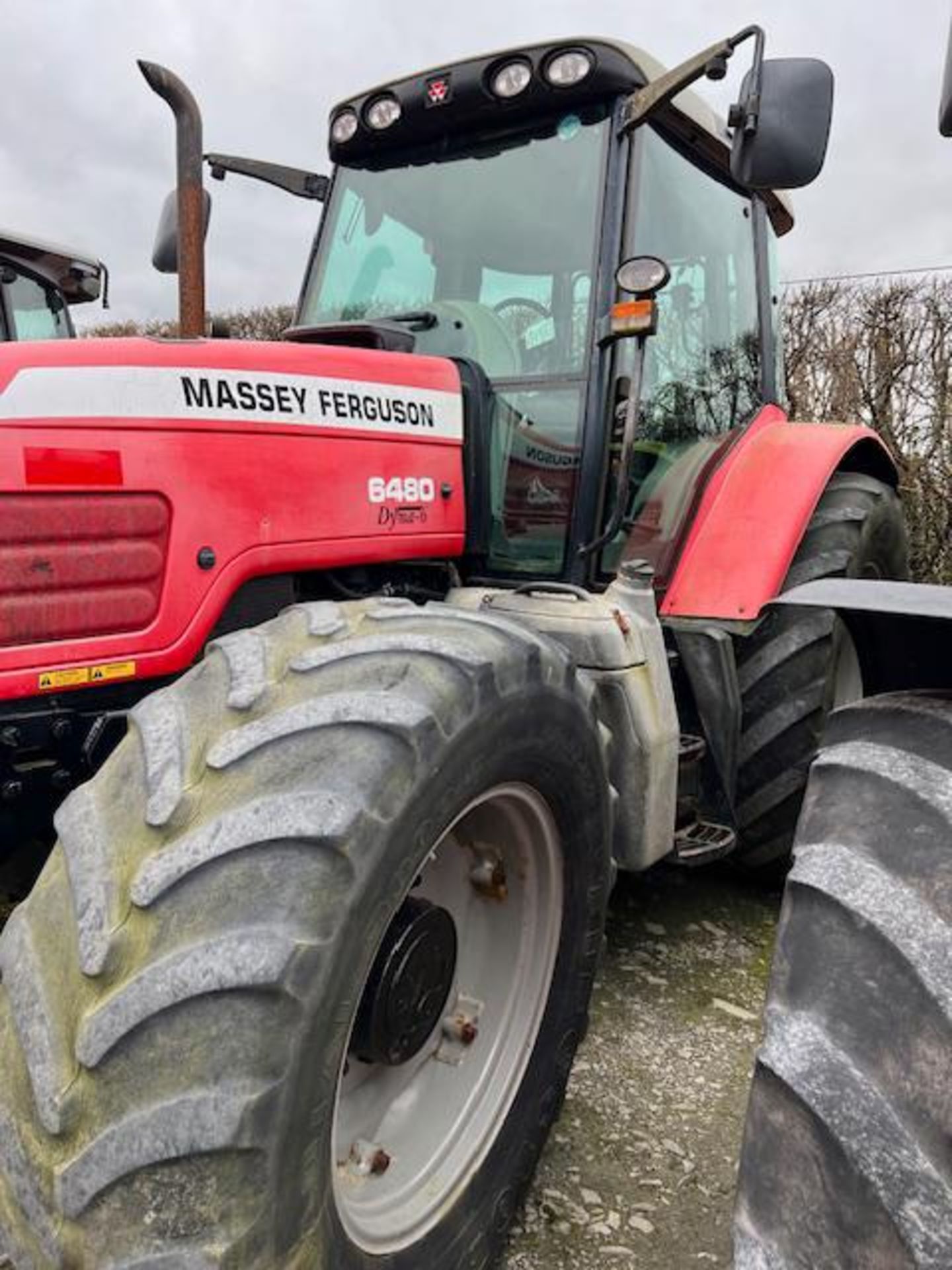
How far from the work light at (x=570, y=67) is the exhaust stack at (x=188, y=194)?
881 mm

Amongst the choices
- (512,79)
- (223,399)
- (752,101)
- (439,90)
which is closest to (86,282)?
(439,90)

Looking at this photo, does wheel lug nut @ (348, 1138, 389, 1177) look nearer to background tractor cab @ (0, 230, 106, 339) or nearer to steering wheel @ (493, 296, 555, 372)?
steering wheel @ (493, 296, 555, 372)

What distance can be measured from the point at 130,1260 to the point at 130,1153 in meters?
0.11

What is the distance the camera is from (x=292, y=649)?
61.5 inches

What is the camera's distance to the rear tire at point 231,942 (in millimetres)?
1160

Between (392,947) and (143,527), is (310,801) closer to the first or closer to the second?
(392,947)

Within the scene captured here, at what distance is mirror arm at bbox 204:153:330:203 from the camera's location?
3113 millimetres

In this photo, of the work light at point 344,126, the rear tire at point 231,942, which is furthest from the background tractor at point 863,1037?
the work light at point 344,126

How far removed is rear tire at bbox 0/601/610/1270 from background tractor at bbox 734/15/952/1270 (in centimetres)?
49

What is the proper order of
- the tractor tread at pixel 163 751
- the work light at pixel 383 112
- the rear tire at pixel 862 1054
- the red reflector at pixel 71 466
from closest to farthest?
the rear tire at pixel 862 1054 → the tractor tread at pixel 163 751 → the red reflector at pixel 71 466 → the work light at pixel 383 112

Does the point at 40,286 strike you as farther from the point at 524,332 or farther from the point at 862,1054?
the point at 862,1054

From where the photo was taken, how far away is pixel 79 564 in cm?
185

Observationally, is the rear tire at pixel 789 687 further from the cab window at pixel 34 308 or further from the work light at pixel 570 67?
the cab window at pixel 34 308

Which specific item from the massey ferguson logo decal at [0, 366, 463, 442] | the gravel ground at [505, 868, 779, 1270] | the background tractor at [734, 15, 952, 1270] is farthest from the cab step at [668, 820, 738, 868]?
the background tractor at [734, 15, 952, 1270]
